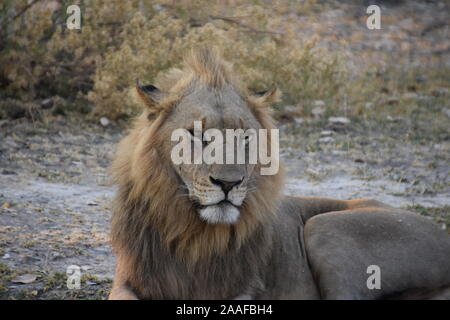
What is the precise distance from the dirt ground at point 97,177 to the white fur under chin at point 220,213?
1.40m

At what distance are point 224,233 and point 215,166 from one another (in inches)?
19.2

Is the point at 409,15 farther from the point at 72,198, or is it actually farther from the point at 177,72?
the point at 177,72

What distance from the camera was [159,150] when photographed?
13.1 ft

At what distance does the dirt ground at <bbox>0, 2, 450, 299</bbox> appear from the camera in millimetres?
5203

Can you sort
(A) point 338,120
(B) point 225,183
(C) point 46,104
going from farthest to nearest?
(A) point 338,120
(C) point 46,104
(B) point 225,183

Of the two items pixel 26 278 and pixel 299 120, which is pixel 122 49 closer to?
pixel 299 120

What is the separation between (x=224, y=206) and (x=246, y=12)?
7179mm

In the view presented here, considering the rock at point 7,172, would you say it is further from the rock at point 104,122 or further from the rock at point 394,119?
the rock at point 394,119

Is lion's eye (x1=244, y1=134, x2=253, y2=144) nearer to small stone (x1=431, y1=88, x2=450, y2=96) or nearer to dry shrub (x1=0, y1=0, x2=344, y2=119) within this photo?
dry shrub (x1=0, y1=0, x2=344, y2=119)

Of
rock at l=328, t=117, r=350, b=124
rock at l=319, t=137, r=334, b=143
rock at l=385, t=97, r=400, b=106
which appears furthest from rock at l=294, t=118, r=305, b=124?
rock at l=385, t=97, r=400, b=106

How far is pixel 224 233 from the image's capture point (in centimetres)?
404

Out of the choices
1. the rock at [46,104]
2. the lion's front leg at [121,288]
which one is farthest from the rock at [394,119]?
the lion's front leg at [121,288]

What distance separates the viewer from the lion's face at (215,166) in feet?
12.2

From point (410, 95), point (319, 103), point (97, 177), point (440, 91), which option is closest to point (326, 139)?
point (319, 103)
